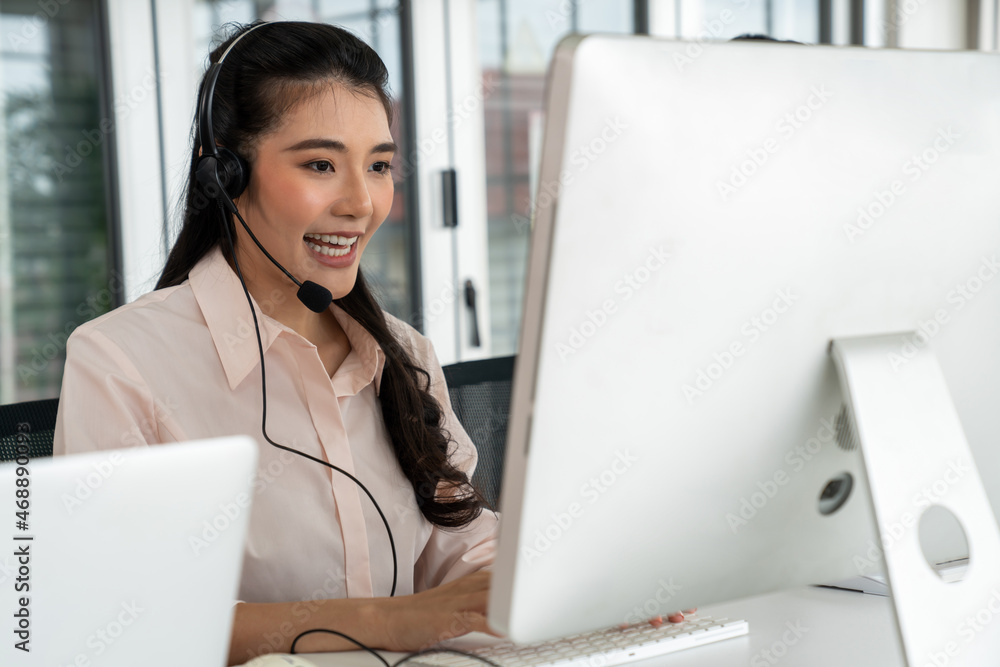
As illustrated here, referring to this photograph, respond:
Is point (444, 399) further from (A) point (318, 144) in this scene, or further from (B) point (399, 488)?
(A) point (318, 144)

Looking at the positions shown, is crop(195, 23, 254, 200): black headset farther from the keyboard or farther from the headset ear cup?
the keyboard

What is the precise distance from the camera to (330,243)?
4.04 feet

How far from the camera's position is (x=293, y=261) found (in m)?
1.21

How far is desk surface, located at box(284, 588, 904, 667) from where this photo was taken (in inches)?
30.0

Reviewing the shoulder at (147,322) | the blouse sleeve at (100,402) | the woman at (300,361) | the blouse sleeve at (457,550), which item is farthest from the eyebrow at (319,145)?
the blouse sleeve at (457,550)

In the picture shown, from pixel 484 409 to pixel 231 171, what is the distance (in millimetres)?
526

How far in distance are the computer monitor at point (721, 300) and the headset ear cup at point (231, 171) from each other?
30.6 inches

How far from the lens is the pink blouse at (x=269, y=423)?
3.30 feet

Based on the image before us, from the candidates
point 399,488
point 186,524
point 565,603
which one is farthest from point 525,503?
point 399,488

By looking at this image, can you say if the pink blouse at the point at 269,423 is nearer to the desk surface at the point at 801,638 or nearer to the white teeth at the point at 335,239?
the white teeth at the point at 335,239

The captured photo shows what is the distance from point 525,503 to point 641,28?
2.64 metres

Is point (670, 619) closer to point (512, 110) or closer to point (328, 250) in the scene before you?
point (328, 250)

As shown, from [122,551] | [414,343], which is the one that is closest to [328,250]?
[414,343]

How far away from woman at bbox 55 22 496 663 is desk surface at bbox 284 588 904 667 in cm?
30
